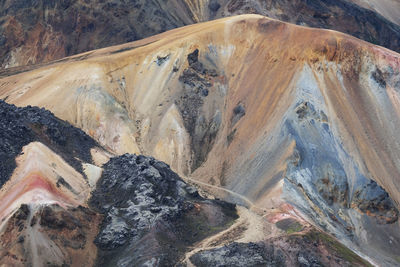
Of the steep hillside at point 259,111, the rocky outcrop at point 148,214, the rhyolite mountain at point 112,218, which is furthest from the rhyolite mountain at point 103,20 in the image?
the rocky outcrop at point 148,214

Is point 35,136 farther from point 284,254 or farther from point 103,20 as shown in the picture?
point 103,20

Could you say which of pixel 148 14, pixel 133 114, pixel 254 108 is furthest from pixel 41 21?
pixel 254 108

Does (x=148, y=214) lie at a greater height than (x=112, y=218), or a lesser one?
greater

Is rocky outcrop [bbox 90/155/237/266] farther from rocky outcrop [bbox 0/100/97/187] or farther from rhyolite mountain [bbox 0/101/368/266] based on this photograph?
rocky outcrop [bbox 0/100/97/187]

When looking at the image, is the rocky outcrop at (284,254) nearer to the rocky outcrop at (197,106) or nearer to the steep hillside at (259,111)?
the steep hillside at (259,111)

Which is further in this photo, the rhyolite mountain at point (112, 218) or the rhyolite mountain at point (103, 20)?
the rhyolite mountain at point (103, 20)

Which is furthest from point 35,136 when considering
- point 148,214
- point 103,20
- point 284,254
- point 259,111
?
point 103,20
